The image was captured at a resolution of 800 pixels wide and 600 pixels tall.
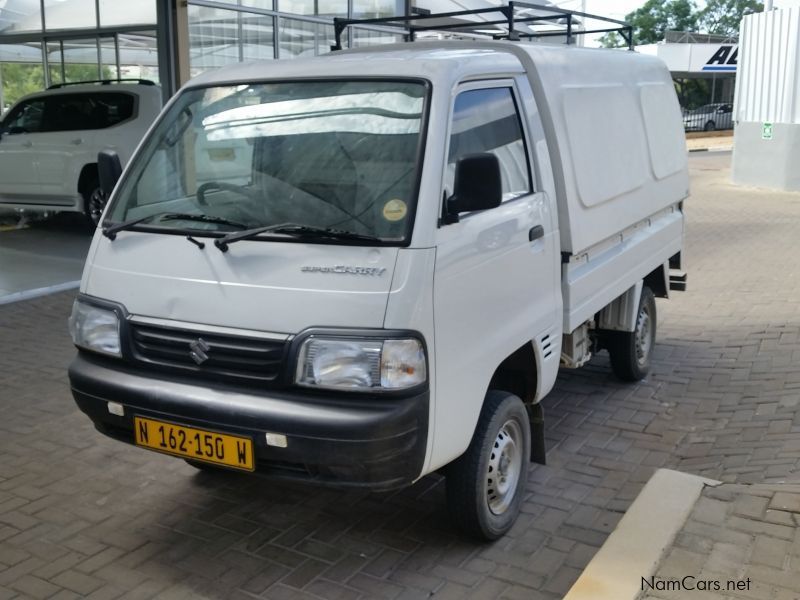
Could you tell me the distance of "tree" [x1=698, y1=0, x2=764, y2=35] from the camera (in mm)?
77875

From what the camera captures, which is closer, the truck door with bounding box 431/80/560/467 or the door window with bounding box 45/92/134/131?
the truck door with bounding box 431/80/560/467

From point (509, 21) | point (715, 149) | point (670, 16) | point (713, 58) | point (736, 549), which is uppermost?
point (670, 16)

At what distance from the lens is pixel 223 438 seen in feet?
10.9

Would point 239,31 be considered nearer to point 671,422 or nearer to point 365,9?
point 365,9

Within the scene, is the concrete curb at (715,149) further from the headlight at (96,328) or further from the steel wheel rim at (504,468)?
the headlight at (96,328)

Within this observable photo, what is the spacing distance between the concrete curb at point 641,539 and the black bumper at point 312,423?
0.85 m

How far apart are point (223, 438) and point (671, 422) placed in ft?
10.8

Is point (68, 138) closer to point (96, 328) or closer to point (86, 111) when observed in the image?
point (86, 111)

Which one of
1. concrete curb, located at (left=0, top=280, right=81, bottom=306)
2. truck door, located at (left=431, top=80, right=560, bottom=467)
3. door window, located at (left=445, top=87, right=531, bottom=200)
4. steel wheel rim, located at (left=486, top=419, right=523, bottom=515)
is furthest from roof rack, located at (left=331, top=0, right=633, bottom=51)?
concrete curb, located at (left=0, top=280, right=81, bottom=306)

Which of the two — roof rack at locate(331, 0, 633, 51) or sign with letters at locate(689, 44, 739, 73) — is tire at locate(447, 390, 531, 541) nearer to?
roof rack at locate(331, 0, 633, 51)

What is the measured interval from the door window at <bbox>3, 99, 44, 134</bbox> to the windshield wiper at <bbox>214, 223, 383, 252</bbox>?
10.00 m

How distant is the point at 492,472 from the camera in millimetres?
3863

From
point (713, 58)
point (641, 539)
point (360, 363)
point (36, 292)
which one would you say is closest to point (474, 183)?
point (360, 363)

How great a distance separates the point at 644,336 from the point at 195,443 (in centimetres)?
402
